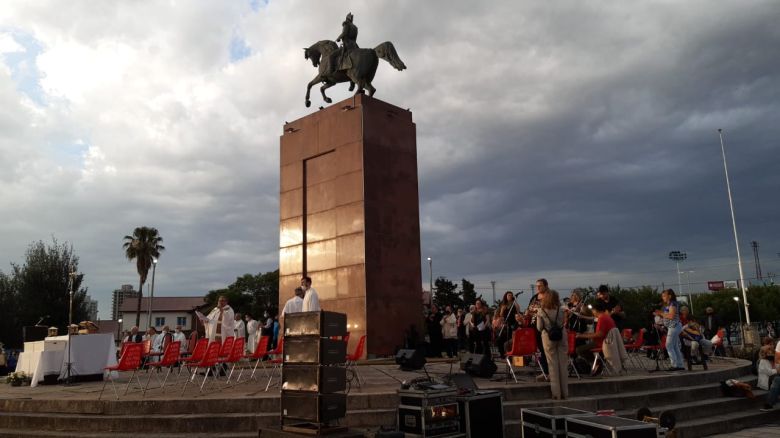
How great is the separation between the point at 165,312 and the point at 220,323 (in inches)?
3026

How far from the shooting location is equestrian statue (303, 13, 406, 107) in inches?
623

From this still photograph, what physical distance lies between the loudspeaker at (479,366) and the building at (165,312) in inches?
2954

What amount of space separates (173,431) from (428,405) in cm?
372

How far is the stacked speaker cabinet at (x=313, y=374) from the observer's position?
6.38 m

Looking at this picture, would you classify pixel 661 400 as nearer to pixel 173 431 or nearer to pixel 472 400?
pixel 472 400

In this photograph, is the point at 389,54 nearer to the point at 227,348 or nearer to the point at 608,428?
the point at 227,348

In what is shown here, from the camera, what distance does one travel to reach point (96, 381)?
12859mm

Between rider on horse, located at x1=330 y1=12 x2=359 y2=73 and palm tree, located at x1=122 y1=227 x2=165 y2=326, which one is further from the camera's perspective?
palm tree, located at x1=122 y1=227 x2=165 y2=326

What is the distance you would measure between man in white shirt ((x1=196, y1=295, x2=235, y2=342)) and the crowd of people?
15.7ft

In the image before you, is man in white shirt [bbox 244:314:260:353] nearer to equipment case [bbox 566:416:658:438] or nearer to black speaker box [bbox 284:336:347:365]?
black speaker box [bbox 284:336:347:365]

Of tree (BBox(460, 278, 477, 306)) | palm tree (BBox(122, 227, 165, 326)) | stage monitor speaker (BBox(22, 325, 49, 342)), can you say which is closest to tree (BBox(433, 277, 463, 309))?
tree (BBox(460, 278, 477, 306))

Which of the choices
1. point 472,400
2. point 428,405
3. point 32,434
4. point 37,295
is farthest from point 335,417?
point 37,295

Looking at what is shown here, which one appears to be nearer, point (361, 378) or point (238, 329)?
point (361, 378)

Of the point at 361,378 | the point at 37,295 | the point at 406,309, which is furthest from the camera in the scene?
the point at 37,295
